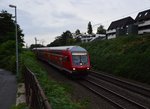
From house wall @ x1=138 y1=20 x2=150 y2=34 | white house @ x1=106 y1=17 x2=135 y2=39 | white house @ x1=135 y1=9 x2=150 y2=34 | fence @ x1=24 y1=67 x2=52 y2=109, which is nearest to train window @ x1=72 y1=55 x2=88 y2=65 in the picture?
fence @ x1=24 y1=67 x2=52 y2=109

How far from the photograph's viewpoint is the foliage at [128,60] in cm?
2815

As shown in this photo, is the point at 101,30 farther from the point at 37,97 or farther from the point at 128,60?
the point at 37,97

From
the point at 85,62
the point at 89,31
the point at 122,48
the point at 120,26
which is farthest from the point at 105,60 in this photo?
the point at 89,31

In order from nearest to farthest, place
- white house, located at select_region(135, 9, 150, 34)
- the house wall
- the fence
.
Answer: the fence, the house wall, white house, located at select_region(135, 9, 150, 34)

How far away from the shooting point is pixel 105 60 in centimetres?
3903

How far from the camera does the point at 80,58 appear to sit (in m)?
28.9

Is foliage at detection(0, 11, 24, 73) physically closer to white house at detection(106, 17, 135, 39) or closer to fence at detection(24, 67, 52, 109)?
fence at detection(24, 67, 52, 109)

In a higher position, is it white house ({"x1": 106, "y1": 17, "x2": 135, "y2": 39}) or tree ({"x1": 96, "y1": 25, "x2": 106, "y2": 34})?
tree ({"x1": 96, "y1": 25, "x2": 106, "y2": 34})

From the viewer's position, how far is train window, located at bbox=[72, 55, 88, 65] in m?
28.4

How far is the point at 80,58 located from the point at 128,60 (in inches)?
246

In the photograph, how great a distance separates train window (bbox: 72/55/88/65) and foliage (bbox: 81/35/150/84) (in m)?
4.33

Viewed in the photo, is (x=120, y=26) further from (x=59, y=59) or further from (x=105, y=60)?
(x=59, y=59)

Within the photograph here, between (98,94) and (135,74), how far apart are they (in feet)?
29.8

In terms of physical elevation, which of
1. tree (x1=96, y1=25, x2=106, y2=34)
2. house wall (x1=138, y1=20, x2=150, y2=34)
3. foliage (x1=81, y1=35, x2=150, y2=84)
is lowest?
foliage (x1=81, y1=35, x2=150, y2=84)
